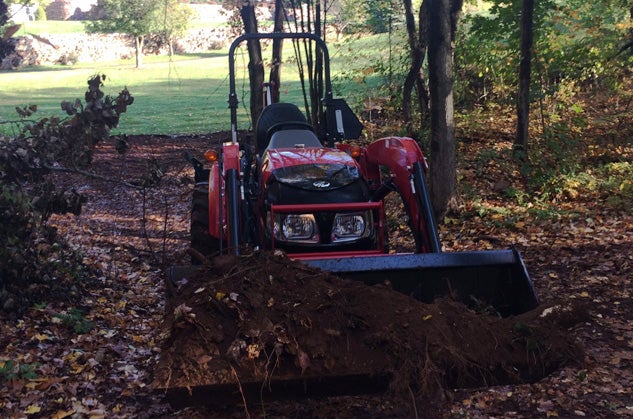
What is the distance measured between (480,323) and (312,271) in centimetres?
97

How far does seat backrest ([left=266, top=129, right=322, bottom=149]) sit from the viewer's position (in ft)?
22.1

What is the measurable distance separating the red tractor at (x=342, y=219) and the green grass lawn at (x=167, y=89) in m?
10.8

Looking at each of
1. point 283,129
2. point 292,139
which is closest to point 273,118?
point 283,129

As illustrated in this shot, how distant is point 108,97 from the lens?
593cm

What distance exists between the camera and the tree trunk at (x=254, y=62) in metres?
14.8

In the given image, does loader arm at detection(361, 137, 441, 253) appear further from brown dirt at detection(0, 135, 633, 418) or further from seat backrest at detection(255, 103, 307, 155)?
brown dirt at detection(0, 135, 633, 418)

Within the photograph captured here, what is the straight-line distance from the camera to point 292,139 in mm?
6789

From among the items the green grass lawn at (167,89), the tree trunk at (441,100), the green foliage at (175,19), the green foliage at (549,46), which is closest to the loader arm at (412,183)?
the tree trunk at (441,100)

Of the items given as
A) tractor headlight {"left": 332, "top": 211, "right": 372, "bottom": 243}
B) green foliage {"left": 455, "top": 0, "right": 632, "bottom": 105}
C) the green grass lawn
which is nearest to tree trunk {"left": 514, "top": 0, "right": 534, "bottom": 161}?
green foliage {"left": 455, "top": 0, "right": 632, "bottom": 105}

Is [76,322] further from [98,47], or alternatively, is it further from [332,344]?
[98,47]

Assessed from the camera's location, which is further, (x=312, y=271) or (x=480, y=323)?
(x=312, y=271)

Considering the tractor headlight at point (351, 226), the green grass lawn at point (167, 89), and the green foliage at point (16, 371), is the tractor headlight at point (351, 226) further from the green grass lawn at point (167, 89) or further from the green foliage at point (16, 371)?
the green grass lawn at point (167, 89)

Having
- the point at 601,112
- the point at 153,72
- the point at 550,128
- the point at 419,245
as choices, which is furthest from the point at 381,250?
the point at 153,72

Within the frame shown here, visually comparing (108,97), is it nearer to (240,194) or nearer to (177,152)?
(240,194)
